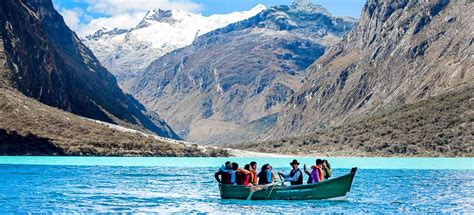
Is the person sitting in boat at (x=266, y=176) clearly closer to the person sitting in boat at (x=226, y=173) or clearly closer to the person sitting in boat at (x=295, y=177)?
the person sitting in boat at (x=295, y=177)

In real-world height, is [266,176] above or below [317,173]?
below

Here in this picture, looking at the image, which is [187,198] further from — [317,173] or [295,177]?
[317,173]

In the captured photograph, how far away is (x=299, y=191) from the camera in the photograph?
219 feet

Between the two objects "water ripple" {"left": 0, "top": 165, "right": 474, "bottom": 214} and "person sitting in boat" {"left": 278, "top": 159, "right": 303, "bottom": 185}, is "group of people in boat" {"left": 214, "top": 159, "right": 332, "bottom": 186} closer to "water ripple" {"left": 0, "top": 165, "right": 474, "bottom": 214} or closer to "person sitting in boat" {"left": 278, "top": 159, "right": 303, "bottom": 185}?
"person sitting in boat" {"left": 278, "top": 159, "right": 303, "bottom": 185}

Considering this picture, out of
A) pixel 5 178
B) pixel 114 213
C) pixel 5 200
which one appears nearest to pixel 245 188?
pixel 114 213

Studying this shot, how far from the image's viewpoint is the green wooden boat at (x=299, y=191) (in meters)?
66.4

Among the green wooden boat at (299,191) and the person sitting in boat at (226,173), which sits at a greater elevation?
the person sitting in boat at (226,173)

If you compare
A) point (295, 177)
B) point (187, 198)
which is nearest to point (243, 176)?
point (295, 177)

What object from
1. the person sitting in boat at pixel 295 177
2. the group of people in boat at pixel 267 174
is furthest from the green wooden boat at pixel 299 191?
the person sitting in boat at pixel 295 177

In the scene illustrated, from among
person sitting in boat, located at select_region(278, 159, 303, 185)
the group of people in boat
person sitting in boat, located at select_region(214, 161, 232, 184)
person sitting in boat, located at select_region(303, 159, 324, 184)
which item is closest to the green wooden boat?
person sitting in boat, located at select_region(214, 161, 232, 184)

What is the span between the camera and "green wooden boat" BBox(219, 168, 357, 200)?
66438 mm

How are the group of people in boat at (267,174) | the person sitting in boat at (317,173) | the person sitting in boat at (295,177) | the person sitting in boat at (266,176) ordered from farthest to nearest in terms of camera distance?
the person sitting in boat at (266,176), the person sitting in boat at (295,177), the group of people in boat at (267,174), the person sitting in boat at (317,173)

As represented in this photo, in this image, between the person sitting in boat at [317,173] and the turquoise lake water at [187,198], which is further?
the person sitting in boat at [317,173]

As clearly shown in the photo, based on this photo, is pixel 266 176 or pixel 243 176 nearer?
pixel 266 176
